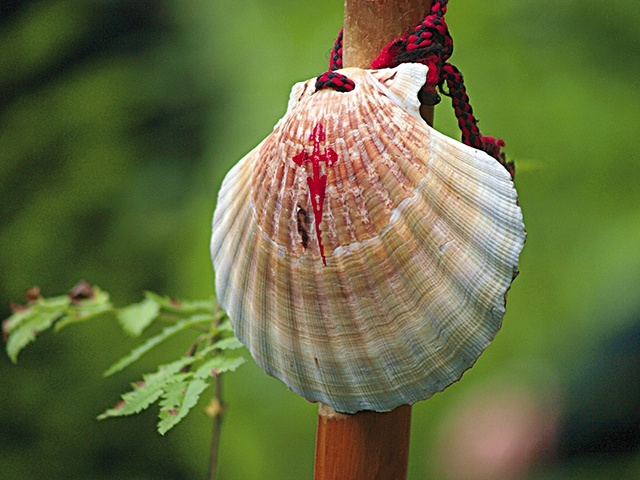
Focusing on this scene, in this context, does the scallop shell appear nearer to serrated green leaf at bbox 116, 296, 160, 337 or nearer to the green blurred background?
serrated green leaf at bbox 116, 296, 160, 337

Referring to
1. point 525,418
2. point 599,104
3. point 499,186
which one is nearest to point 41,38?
point 599,104

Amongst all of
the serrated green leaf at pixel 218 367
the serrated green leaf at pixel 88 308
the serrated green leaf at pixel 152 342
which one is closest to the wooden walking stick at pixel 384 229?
the serrated green leaf at pixel 218 367

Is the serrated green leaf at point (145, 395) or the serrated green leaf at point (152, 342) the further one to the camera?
the serrated green leaf at point (152, 342)

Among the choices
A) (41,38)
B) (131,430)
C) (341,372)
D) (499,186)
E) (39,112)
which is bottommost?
(131,430)

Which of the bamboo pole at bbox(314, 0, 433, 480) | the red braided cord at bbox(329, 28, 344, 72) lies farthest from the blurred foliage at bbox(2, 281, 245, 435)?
the red braided cord at bbox(329, 28, 344, 72)

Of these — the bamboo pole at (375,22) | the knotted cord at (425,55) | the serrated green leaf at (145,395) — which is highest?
the bamboo pole at (375,22)

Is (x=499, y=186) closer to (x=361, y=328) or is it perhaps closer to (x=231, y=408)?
(x=361, y=328)

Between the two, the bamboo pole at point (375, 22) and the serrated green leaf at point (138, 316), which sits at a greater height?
the bamboo pole at point (375, 22)

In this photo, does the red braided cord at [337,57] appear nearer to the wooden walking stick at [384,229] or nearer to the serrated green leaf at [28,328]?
the wooden walking stick at [384,229]
